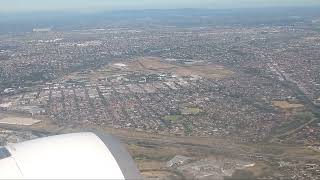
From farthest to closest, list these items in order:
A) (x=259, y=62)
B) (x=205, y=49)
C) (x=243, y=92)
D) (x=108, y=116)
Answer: (x=205, y=49) → (x=259, y=62) → (x=243, y=92) → (x=108, y=116)

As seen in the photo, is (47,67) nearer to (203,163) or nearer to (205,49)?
(205,49)

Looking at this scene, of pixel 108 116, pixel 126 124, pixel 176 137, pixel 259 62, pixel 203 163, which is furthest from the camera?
pixel 259 62

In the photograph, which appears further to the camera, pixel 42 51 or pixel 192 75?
pixel 42 51

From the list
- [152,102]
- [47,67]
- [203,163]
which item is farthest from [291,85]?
[47,67]

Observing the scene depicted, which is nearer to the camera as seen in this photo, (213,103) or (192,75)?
(213,103)

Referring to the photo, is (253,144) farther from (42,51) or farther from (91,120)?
(42,51)

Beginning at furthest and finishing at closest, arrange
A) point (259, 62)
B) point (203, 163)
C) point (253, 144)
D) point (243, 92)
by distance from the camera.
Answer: point (259, 62), point (243, 92), point (253, 144), point (203, 163)

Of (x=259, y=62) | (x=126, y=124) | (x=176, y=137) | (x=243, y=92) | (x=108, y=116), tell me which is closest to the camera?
(x=176, y=137)

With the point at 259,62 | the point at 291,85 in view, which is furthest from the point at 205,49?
the point at 291,85
